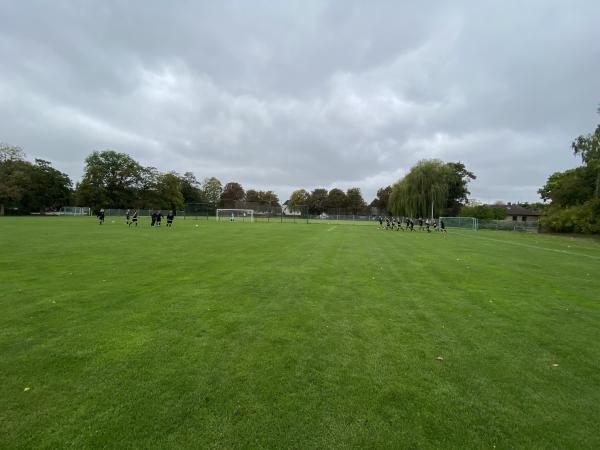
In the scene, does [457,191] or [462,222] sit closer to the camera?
[462,222]

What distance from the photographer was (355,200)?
12025 centimetres

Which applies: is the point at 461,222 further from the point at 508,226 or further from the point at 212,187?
the point at 212,187

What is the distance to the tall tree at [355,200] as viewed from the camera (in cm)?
11924

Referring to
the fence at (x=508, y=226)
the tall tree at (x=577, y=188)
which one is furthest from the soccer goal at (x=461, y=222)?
the tall tree at (x=577, y=188)

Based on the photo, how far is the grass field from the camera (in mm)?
2576

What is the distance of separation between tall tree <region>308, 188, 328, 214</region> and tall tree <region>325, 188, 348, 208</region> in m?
2.14

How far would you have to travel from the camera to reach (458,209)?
73.2 meters

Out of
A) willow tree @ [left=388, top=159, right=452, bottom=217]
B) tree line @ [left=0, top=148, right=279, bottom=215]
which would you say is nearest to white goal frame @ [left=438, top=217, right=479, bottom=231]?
willow tree @ [left=388, top=159, right=452, bottom=217]

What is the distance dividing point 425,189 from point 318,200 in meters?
79.9

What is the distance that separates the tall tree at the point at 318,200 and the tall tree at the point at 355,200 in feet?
28.8

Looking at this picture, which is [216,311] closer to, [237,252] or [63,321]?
[63,321]

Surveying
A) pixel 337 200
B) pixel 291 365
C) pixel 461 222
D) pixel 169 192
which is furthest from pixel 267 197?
pixel 291 365

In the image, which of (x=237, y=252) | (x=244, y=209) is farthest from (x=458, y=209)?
(x=237, y=252)

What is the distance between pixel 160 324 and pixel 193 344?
0.94 m
